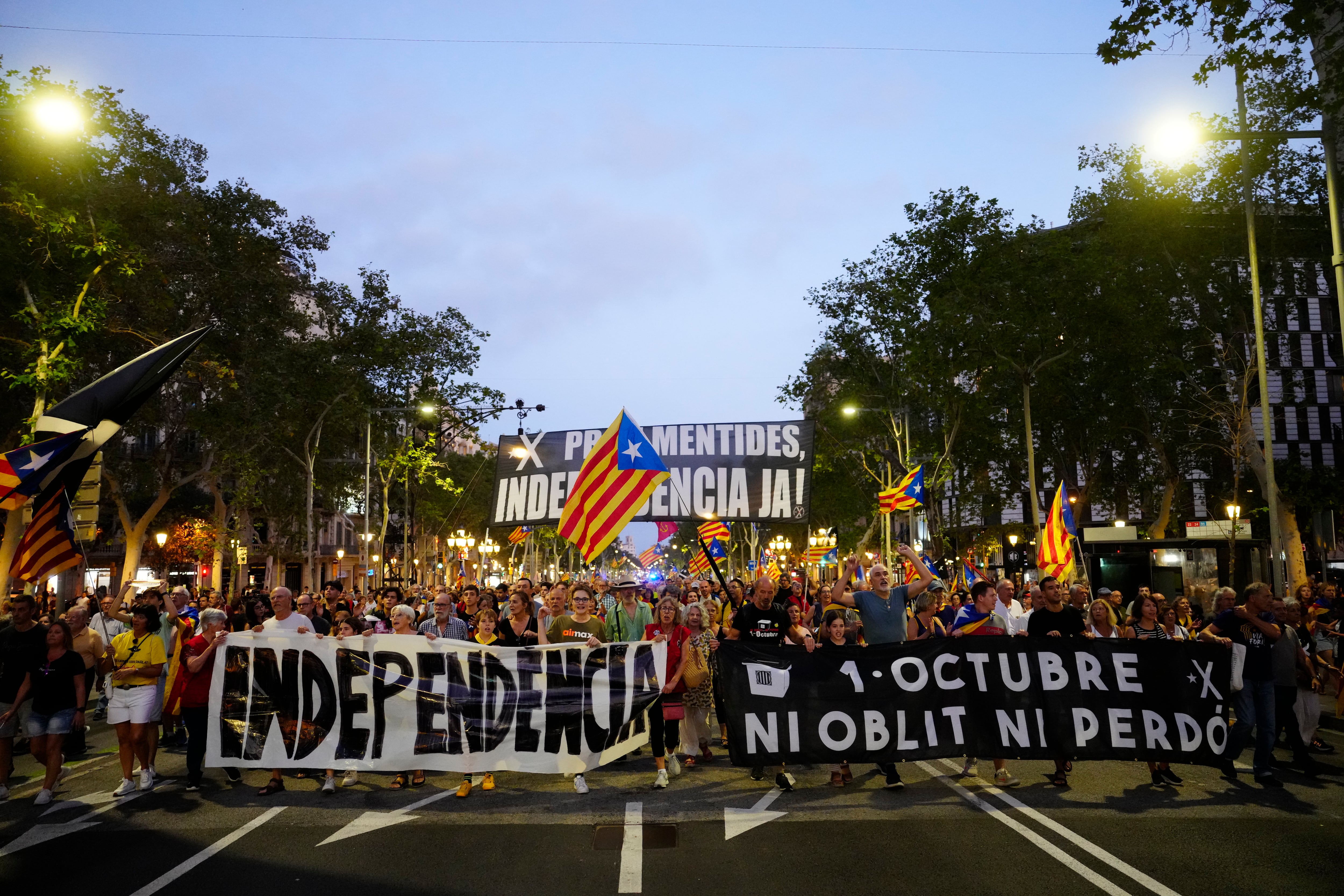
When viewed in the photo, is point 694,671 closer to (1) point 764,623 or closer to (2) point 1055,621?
(1) point 764,623

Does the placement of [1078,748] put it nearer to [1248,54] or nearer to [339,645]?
[339,645]

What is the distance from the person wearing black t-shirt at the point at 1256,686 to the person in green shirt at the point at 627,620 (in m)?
5.81

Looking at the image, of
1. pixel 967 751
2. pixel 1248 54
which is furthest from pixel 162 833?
pixel 1248 54

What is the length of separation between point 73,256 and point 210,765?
1677 cm

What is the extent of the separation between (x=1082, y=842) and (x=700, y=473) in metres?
11.2

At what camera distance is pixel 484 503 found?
65.4 m

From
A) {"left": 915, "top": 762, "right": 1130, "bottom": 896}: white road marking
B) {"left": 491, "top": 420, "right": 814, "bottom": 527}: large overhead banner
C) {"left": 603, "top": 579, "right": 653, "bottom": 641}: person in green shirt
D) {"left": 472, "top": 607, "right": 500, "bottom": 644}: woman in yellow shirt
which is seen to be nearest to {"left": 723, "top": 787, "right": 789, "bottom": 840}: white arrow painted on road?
{"left": 915, "top": 762, "right": 1130, "bottom": 896}: white road marking

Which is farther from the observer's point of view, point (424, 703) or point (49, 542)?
point (49, 542)

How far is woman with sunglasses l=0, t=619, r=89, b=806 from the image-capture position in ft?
28.8

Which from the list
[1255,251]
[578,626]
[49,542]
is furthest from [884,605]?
[1255,251]

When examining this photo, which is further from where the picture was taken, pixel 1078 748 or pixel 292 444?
pixel 292 444

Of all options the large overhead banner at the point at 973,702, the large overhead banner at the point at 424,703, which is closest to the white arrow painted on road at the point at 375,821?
the large overhead banner at the point at 424,703

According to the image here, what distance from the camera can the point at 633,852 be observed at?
6836mm

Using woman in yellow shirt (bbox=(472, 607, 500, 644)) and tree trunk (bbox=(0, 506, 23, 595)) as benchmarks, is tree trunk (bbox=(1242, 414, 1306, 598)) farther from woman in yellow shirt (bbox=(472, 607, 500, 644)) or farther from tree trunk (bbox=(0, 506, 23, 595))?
tree trunk (bbox=(0, 506, 23, 595))
